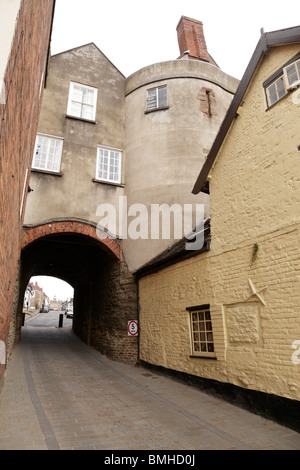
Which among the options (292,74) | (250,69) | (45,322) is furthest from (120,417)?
(45,322)

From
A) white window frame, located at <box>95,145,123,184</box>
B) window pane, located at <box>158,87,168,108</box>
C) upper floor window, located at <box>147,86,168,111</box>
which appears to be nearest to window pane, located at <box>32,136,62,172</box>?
white window frame, located at <box>95,145,123,184</box>

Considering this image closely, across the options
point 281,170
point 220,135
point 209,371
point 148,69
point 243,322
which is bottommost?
point 209,371

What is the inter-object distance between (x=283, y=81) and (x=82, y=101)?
9.74 m

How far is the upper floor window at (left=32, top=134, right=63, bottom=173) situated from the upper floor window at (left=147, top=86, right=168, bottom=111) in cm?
439

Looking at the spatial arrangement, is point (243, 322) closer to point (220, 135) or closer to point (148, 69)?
point (220, 135)

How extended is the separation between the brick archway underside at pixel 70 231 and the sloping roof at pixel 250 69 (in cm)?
473

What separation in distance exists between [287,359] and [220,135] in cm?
538

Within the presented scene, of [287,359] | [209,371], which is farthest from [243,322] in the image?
[209,371]

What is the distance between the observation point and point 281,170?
19.6ft

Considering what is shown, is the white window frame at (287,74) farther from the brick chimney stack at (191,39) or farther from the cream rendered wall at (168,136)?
the brick chimney stack at (191,39)

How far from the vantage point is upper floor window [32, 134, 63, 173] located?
38.7 feet

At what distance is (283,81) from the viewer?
20.7 feet

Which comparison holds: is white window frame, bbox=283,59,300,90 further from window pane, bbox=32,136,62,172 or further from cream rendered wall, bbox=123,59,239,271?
window pane, bbox=32,136,62,172

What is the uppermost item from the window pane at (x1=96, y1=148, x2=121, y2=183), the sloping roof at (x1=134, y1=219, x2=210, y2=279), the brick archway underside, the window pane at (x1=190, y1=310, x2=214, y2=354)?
the window pane at (x1=96, y1=148, x2=121, y2=183)
